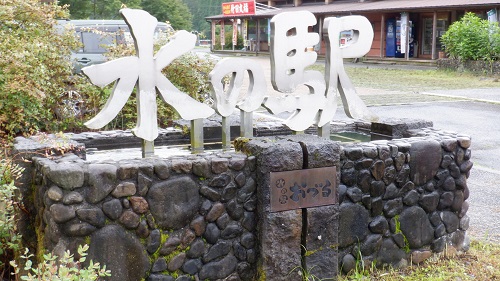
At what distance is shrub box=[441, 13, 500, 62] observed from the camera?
21844mm

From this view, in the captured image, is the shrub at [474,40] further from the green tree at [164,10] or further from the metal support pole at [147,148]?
the green tree at [164,10]

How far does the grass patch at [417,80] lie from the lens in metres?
19.2

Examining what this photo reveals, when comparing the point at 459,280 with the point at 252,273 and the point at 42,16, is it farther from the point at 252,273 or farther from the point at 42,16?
the point at 42,16

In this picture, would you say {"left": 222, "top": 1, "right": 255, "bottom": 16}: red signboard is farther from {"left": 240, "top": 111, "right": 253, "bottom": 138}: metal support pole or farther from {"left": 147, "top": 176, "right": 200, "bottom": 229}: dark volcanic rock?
{"left": 147, "top": 176, "right": 200, "bottom": 229}: dark volcanic rock

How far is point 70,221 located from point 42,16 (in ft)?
16.3

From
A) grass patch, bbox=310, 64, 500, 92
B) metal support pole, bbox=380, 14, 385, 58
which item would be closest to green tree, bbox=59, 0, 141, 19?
metal support pole, bbox=380, 14, 385, 58

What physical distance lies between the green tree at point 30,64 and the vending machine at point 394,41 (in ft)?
74.8

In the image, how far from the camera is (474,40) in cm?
2255

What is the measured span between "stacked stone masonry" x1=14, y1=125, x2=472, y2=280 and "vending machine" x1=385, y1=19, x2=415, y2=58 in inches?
984

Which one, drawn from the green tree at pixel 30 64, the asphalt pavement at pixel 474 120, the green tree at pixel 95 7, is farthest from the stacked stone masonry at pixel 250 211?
the green tree at pixel 95 7

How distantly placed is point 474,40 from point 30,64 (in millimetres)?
18465

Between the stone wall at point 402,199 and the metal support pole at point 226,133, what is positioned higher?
the metal support pole at point 226,133

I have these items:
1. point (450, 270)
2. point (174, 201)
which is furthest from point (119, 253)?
point (450, 270)

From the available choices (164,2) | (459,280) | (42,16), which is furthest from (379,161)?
(164,2)
